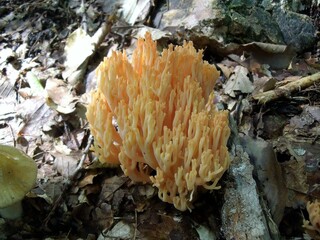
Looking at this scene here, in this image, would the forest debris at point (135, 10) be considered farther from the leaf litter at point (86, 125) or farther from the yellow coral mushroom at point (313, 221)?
the yellow coral mushroom at point (313, 221)

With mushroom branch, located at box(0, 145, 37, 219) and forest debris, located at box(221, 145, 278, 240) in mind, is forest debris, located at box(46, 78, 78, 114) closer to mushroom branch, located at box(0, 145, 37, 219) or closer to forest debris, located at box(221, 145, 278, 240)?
mushroom branch, located at box(0, 145, 37, 219)

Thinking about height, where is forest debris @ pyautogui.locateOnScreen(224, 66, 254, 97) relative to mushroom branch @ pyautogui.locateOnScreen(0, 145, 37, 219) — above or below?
below

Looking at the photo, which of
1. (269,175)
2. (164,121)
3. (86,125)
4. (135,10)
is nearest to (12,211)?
(86,125)

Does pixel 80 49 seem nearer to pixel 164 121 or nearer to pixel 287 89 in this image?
pixel 164 121

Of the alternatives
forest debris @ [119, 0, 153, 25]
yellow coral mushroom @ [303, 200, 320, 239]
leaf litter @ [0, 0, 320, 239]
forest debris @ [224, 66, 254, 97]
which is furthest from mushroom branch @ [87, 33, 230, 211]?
forest debris @ [119, 0, 153, 25]

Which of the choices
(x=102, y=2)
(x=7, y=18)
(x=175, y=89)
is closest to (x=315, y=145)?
(x=175, y=89)

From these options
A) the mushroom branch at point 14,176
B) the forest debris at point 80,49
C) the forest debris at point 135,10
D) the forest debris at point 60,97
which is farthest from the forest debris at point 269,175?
the forest debris at point 135,10

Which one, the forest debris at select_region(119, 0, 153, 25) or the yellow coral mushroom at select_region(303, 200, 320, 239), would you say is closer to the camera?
the yellow coral mushroom at select_region(303, 200, 320, 239)

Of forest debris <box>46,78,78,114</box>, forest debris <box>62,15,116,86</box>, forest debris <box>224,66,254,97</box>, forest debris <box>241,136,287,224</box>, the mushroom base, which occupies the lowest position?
forest debris <box>241,136,287,224</box>
